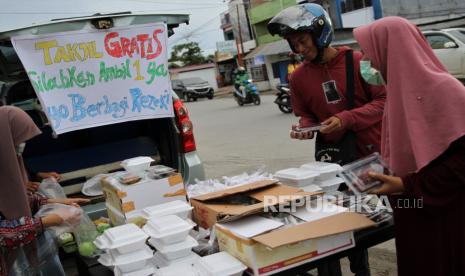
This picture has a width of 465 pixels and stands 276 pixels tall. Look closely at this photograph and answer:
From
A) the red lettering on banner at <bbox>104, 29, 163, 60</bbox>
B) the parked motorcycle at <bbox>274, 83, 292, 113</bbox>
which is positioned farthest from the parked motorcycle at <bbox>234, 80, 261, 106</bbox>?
the red lettering on banner at <bbox>104, 29, 163, 60</bbox>

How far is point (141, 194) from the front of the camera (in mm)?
2312

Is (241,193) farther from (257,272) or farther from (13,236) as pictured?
(13,236)

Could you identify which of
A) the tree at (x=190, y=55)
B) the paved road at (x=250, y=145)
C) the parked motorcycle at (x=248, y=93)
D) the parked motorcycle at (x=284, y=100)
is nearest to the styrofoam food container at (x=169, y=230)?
the paved road at (x=250, y=145)

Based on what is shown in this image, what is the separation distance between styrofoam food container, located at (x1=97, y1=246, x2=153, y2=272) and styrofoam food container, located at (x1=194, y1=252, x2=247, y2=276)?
0.20 metres

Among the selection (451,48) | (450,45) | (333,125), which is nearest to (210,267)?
(333,125)

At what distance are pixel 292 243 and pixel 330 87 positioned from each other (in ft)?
4.08

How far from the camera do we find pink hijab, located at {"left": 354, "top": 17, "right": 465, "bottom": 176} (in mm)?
1495

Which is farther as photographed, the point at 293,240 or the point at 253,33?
the point at 253,33

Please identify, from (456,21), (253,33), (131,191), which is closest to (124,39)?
(131,191)

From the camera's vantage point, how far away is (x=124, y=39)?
312cm

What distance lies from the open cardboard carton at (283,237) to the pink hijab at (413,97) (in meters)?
0.31

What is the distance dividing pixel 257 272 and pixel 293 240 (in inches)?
6.6

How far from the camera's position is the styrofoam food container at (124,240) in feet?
5.82

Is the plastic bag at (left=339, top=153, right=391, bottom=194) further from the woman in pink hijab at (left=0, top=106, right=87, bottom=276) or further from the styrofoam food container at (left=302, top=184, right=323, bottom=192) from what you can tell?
the woman in pink hijab at (left=0, top=106, right=87, bottom=276)
